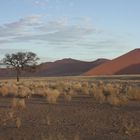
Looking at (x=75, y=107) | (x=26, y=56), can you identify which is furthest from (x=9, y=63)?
(x=75, y=107)

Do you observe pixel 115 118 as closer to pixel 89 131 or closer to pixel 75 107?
pixel 89 131

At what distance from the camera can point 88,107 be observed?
21.4m

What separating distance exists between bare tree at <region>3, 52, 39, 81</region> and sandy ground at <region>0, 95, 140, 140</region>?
46671 mm

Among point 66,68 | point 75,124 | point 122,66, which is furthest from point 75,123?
point 66,68

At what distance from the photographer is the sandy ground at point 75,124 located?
42.5 feet

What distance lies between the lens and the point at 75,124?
15281mm

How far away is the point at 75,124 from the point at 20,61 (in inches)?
2090

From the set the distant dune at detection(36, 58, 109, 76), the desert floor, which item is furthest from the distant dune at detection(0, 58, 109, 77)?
the desert floor

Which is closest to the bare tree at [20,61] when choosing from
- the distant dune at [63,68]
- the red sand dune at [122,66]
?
the red sand dune at [122,66]

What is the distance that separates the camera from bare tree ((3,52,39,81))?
67575 millimetres

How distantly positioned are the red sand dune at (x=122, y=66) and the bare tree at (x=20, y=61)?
218ft

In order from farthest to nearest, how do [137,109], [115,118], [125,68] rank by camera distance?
[125,68] < [137,109] < [115,118]

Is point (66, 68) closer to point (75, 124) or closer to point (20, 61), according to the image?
point (20, 61)

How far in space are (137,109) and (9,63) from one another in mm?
50483
